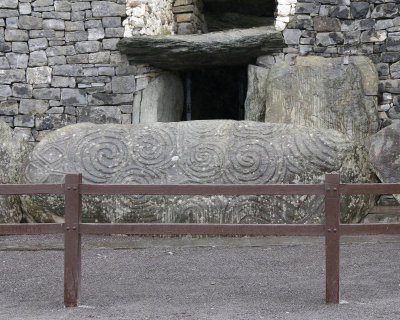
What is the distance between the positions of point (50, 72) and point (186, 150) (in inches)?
165

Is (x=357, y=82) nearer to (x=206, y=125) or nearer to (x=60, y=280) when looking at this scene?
(x=206, y=125)

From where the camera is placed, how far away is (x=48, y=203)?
6352 millimetres

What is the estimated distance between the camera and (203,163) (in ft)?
20.3

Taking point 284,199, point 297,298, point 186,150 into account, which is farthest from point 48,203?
point 297,298

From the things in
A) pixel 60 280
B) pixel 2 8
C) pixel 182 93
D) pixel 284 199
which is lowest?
pixel 60 280

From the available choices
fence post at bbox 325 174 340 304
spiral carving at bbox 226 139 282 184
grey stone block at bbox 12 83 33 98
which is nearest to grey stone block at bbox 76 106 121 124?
grey stone block at bbox 12 83 33 98

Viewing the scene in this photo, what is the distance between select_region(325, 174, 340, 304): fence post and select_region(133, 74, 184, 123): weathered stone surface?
605cm

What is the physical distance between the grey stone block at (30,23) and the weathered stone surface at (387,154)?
5.23 meters

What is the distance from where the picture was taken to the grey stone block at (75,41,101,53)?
969cm

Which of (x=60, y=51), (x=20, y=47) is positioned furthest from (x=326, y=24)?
(x=20, y=47)

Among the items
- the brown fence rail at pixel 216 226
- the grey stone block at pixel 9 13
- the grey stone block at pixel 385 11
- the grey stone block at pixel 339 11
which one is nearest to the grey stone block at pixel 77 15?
the grey stone block at pixel 9 13

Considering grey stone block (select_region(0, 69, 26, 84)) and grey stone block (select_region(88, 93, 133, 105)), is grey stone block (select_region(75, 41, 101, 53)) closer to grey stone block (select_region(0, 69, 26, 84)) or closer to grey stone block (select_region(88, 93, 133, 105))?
grey stone block (select_region(88, 93, 133, 105))

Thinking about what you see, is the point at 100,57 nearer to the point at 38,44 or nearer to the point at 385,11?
the point at 38,44

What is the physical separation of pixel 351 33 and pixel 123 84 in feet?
10.9
